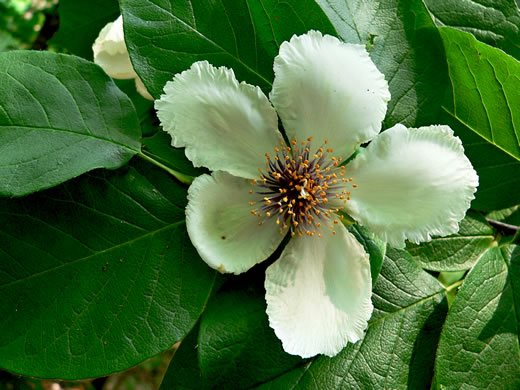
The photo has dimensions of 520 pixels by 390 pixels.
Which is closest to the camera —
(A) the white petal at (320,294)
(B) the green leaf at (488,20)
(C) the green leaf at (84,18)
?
(A) the white petal at (320,294)

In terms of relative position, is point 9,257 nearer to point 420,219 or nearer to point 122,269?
point 122,269

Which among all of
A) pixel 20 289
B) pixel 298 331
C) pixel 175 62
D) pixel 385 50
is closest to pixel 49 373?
pixel 20 289

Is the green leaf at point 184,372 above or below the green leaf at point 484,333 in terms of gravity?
below

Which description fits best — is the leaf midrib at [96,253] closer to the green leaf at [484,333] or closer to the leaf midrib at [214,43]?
the leaf midrib at [214,43]

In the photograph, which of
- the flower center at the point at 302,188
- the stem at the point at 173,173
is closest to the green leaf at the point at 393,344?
the flower center at the point at 302,188

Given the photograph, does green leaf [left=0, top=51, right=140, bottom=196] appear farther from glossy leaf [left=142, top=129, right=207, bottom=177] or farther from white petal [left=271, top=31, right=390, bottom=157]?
white petal [left=271, top=31, right=390, bottom=157]

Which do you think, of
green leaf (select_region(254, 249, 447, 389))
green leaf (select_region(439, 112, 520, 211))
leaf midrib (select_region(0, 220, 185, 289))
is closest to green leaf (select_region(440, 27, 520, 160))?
green leaf (select_region(439, 112, 520, 211))

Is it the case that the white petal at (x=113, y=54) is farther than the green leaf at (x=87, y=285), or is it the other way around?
the white petal at (x=113, y=54)
